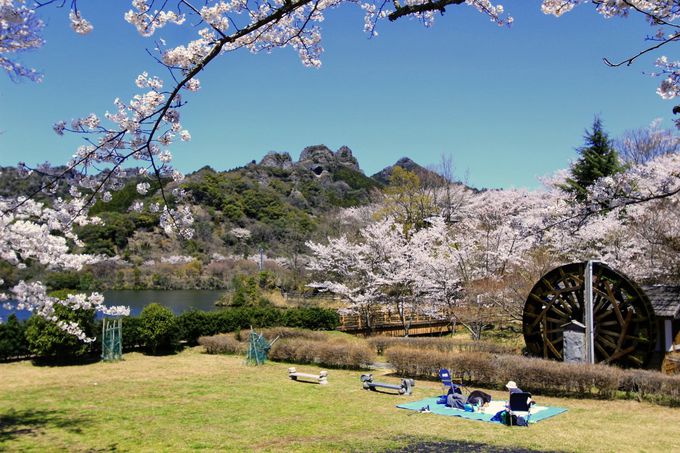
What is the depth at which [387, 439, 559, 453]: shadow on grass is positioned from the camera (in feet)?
24.1

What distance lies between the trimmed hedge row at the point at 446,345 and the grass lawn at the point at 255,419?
317 centimetres

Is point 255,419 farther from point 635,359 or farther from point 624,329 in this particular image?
point 635,359

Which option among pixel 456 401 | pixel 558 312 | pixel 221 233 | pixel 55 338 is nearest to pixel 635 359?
pixel 558 312

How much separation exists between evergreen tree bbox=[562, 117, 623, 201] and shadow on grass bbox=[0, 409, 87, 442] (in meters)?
26.8

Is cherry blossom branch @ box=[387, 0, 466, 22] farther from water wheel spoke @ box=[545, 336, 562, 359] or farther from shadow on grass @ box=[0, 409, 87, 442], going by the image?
water wheel spoke @ box=[545, 336, 562, 359]

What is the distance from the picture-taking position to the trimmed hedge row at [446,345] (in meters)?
16.5

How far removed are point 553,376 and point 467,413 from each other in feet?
10.4

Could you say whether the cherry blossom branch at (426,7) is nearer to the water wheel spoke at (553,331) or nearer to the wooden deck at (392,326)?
the water wheel spoke at (553,331)

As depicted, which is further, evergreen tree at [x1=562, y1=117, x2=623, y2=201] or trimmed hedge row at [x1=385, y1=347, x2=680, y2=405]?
evergreen tree at [x1=562, y1=117, x2=623, y2=201]

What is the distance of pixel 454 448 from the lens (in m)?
7.46

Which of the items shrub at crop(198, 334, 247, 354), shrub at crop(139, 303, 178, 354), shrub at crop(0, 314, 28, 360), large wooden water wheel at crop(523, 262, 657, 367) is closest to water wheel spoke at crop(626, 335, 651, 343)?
large wooden water wheel at crop(523, 262, 657, 367)

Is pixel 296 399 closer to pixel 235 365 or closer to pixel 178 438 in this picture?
pixel 178 438

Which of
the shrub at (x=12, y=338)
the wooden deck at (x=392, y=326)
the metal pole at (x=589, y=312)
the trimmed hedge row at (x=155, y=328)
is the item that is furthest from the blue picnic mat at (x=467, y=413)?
the wooden deck at (x=392, y=326)

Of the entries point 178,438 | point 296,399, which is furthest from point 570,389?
point 178,438
